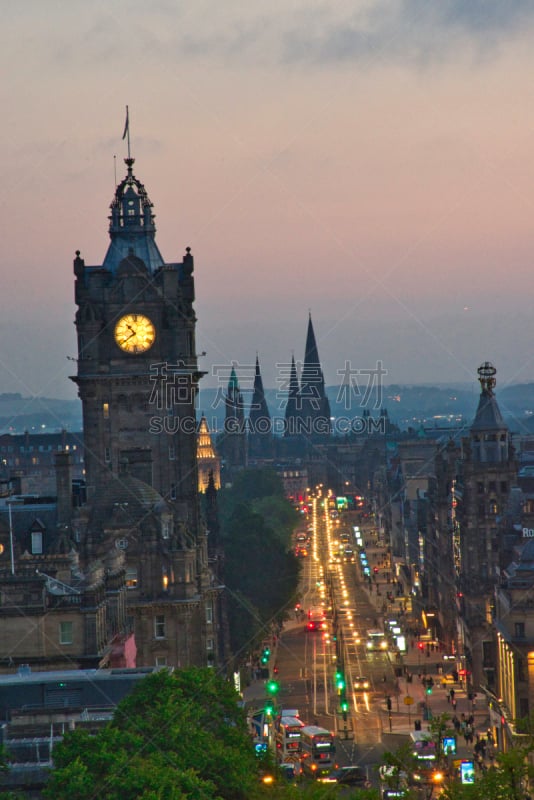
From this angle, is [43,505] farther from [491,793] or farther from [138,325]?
[491,793]

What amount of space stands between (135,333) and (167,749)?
63.5 metres

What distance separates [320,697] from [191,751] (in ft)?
249

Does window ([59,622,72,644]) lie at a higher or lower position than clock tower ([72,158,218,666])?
lower

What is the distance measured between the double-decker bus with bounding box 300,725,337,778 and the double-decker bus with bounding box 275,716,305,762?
424 mm

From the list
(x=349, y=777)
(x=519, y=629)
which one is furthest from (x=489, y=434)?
(x=349, y=777)

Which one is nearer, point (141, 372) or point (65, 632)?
point (65, 632)

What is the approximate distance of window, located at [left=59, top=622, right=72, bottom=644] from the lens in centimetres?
10406

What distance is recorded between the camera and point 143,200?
146125 millimetres

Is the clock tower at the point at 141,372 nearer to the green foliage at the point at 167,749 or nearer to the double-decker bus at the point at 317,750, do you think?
the double-decker bus at the point at 317,750

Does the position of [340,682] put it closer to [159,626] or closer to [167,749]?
[159,626]

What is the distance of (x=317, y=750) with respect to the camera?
122375 millimetres

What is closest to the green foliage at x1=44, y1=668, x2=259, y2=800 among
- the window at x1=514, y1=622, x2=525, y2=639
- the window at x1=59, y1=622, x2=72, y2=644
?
the window at x1=59, y1=622, x2=72, y2=644

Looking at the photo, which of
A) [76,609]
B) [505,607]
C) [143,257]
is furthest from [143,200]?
[76,609]

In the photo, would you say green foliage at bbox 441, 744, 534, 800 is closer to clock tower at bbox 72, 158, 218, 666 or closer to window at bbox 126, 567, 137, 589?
window at bbox 126, 567, 137, 589
